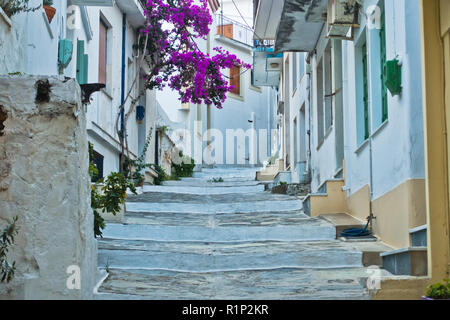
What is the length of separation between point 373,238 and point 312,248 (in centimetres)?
89

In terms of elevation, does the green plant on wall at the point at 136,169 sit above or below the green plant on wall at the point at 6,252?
above

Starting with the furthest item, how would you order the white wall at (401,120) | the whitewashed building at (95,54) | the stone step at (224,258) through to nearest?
1. the whitewashed building at (95,54)
2. the stone step at (224,258)
3. the white wall at (401,120)

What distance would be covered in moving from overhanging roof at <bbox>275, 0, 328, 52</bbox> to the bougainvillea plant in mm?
2702

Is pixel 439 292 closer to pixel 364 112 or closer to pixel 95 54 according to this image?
pixel 364 112

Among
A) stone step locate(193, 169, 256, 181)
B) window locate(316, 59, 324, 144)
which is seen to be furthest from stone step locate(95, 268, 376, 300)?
stone step locate(193, 169, 256, 181)

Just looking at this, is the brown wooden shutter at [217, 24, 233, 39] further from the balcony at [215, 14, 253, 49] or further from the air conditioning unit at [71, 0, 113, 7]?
the air conditioning unit at [71, 0, 113, 7]

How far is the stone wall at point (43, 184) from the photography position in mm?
4953

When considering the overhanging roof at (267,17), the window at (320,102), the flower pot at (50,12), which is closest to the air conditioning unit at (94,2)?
the flower pot at (50,12)

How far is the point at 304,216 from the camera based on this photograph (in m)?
10.7

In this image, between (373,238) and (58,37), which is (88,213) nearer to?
(373,238)

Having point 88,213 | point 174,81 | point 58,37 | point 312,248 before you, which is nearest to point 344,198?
point 312,248

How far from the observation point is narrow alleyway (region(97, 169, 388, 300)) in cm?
620

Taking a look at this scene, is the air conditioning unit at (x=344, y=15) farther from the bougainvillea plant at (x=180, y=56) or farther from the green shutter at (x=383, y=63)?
the bougainvillea plant at (x=180, y=56)
